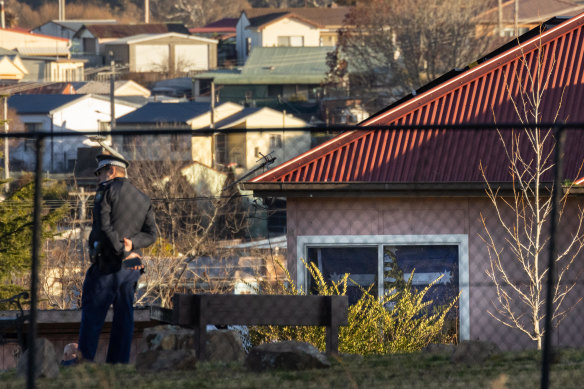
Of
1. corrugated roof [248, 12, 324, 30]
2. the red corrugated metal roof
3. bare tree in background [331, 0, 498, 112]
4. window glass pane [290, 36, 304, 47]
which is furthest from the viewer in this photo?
window glass pane [290, 36, 304, 47]

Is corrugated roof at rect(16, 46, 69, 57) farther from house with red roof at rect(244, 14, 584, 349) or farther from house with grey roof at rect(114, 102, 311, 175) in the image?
house with red roof at rect(244, 14, 584, 349)

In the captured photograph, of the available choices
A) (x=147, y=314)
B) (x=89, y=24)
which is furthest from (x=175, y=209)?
(x=89, y=24)

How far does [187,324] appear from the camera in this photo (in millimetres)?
7852

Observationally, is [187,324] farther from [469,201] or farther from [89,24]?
[89,24]

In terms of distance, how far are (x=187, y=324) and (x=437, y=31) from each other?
43.0 metres

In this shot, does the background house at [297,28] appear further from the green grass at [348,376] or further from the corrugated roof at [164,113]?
the green grass at [348,376]

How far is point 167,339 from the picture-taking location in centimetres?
702

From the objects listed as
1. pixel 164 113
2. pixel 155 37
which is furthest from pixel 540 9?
pixel 155 37

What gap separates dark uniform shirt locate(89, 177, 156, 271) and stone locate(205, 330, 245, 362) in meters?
1.35

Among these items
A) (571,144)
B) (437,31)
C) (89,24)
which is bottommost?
(571,144)

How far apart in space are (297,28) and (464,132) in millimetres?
66672

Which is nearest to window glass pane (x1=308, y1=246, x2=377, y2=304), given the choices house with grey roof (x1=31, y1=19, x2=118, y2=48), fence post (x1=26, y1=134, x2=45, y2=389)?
fence post (x1=26, y1=134, x2=45, y2=389)

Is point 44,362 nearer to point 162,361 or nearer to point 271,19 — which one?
point 162,361

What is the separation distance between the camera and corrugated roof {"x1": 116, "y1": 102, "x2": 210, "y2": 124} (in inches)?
2015
